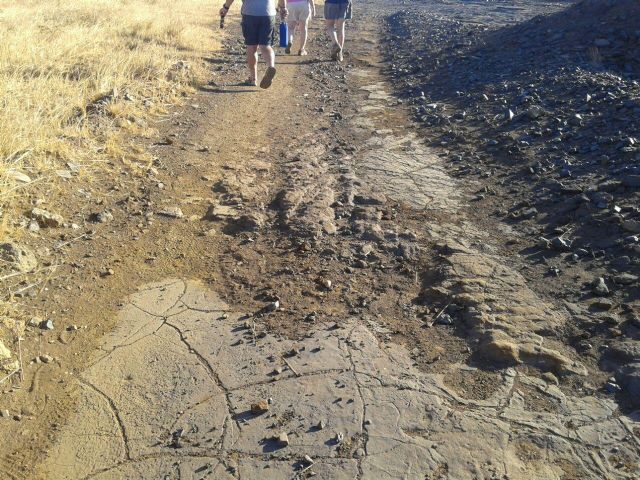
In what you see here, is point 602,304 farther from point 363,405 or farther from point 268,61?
point 268,61

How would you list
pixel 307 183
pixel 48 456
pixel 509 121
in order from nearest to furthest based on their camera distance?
pixel 48 456 → pixel 307 183 → pixel 509 121

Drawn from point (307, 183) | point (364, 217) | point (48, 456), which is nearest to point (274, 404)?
point (48, 456)

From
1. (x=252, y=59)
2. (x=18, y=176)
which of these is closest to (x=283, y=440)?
(x=18, y=176)

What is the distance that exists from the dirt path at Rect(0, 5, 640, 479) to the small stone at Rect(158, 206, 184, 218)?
23mm

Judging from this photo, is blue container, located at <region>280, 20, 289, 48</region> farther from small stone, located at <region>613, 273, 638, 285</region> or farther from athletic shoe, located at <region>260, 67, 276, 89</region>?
small stone, located at <region>613, 273, 638, 285</region>

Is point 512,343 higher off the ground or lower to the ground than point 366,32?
higher

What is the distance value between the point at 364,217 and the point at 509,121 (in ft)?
8.69

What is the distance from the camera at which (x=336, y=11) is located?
913cm

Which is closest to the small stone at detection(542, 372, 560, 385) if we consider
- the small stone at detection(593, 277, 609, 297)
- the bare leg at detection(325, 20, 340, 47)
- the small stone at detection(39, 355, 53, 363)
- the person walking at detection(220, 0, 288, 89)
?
the small stone at detection(593, 277, 609, 297)

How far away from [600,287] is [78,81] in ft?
18.4

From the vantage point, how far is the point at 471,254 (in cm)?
381

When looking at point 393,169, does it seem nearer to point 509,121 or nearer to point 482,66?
point 509,121

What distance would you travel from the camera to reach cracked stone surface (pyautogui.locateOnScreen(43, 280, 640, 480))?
236 cm

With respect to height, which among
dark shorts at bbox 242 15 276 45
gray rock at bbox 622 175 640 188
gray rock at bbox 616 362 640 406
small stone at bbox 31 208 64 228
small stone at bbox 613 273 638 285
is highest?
dark shorts at bbox 242 15 276 45
